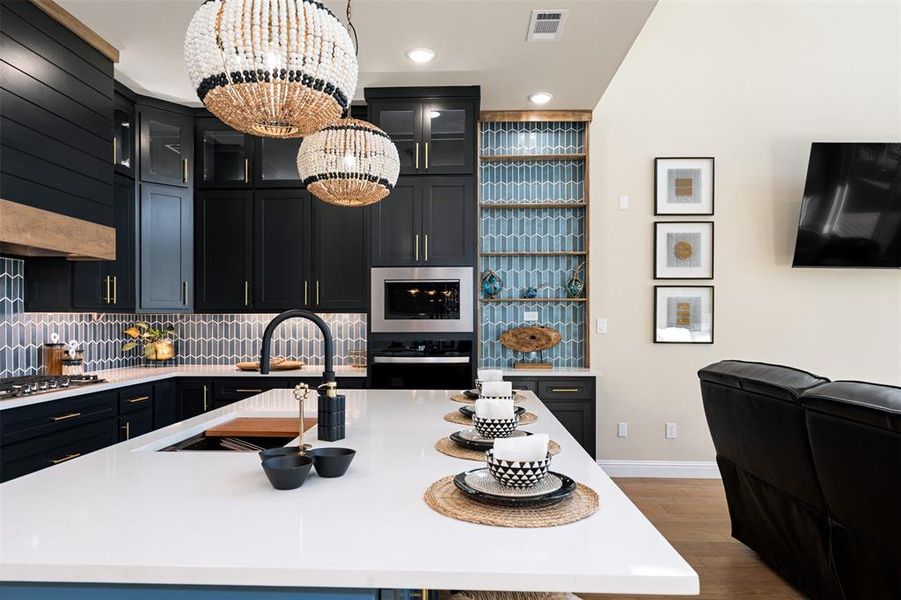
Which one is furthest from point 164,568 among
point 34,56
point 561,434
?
point 34,56

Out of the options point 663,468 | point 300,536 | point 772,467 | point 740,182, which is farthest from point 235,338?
point 740,182

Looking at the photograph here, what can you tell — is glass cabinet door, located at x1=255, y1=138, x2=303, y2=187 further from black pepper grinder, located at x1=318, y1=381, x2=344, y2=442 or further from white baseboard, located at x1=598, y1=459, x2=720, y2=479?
white baseboard, located at x1=598, y1=459, x2=720, y2=479

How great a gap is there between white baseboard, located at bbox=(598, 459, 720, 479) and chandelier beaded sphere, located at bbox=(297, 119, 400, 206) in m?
3.14

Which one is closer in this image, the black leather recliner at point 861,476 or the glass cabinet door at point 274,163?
the black leather recliner at point 861,476

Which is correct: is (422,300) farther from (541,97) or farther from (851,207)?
(851,207)

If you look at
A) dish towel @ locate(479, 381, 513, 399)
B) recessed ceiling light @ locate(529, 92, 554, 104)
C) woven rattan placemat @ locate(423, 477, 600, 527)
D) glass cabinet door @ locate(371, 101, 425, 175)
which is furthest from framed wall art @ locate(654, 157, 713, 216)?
woven rattan placemat @ locate(423, 477, 600, 527)

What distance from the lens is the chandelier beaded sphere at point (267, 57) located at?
1.41 m

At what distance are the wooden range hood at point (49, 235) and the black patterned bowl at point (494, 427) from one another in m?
2.41

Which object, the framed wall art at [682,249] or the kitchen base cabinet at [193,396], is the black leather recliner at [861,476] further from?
the kitchen base cabinet at [193,396]

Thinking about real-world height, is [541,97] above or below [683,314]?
above

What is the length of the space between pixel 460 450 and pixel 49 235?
2.57m

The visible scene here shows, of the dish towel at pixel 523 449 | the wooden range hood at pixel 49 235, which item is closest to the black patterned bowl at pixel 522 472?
the dish towel at pixel 523 449

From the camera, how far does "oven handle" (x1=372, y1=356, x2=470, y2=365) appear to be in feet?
13.3

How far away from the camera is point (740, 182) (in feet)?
14.9
